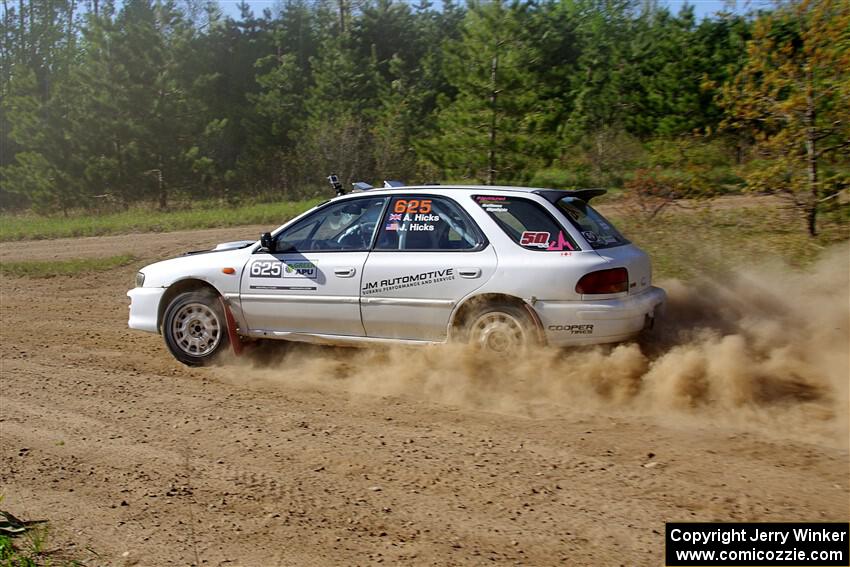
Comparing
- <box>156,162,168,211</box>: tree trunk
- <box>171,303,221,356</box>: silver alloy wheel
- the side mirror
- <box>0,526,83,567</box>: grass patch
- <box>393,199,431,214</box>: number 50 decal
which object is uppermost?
<box>156,162,168,211</box>: tree trunk

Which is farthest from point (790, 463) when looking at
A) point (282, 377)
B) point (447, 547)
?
point (282, 377)

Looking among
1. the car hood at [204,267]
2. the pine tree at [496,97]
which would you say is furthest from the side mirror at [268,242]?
the pine tree at [496,97]

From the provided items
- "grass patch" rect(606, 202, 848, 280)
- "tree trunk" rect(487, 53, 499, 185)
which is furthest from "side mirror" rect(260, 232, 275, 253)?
"tree trunk" rect(487, 53, 499, 185)

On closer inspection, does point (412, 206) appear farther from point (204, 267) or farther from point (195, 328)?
point (195, 328)

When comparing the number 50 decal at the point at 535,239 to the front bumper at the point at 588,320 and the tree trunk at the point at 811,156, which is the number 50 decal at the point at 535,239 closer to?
the front bumper at the point at 588,320

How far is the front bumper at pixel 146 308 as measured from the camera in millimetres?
7680

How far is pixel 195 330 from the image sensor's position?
758cm

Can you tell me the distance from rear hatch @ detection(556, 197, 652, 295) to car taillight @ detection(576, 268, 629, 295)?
0.25 ft

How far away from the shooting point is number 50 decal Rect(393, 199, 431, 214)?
22.8 feet

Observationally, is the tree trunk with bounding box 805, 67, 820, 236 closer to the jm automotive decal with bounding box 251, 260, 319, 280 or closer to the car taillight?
the car taillight

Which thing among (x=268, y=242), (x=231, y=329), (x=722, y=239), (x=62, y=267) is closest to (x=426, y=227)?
(x=268, y=242)

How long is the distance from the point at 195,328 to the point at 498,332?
303cm

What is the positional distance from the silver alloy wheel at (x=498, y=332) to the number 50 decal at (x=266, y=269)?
6.48 feet

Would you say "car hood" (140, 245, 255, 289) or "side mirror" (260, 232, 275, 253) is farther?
"car hood" (140, 245, 255, 289)
